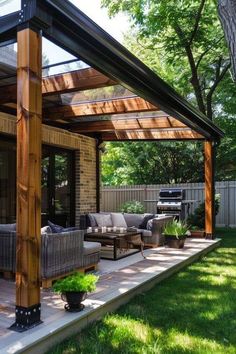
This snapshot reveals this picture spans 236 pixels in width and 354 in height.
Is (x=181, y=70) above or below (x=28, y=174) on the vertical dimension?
Result: above

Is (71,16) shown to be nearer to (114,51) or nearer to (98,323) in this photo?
(114,51)

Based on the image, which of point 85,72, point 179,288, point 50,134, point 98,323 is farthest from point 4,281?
point 50,134

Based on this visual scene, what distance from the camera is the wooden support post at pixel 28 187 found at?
323 centimetres

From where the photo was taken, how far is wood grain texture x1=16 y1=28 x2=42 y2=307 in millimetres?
3230

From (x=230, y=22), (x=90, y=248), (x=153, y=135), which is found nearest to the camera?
(x=230, y=22)

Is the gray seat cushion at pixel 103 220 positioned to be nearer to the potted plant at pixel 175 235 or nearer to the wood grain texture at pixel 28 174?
the potted plant at pixel 175 235

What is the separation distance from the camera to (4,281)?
199 inches

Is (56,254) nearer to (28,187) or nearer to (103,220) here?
(28,187)

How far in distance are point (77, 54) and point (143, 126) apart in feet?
14.1

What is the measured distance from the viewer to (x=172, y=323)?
3.90 meters

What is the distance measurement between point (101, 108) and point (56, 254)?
3004mm

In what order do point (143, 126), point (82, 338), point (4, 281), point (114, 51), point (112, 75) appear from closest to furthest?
1. point (82, 338)
2. point (114, 51)
3. point (112, 75)
4. point (4, 281)
5. point (143, 126)

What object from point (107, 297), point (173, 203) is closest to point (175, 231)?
point (173, 203)

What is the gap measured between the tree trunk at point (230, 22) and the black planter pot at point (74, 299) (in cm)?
243
